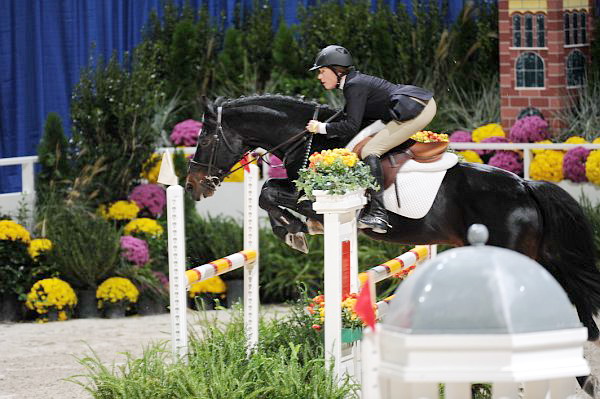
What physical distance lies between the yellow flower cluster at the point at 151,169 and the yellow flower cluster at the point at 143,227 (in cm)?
64

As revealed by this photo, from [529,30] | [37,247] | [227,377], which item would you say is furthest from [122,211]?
[227,377]

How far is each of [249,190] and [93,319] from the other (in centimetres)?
344

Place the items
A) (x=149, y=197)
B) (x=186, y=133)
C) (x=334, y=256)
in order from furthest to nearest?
(x=186, y=133)
(x=149, y=197)
(x=334, y=256)

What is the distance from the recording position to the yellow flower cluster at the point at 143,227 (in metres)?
9.33

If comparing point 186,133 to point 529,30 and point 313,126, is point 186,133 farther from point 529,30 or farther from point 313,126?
point 313,126

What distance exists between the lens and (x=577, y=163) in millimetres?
9227

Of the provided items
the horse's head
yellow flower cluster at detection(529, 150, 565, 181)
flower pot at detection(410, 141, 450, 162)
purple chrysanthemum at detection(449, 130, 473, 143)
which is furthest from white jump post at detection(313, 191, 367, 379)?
purple chrysanthemum at detection(449, 130, 473, 143)

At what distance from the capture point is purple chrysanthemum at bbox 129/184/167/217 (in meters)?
9.66

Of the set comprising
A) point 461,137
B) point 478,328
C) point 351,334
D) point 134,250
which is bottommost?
point 351,334

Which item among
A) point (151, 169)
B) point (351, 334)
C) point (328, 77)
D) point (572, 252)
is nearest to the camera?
point (351, 334)

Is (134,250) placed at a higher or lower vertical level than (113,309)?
higher

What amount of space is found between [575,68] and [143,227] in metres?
4.72

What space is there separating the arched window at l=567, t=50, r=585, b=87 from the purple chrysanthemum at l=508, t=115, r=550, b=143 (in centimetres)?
85

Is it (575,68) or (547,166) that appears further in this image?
(575,68)
